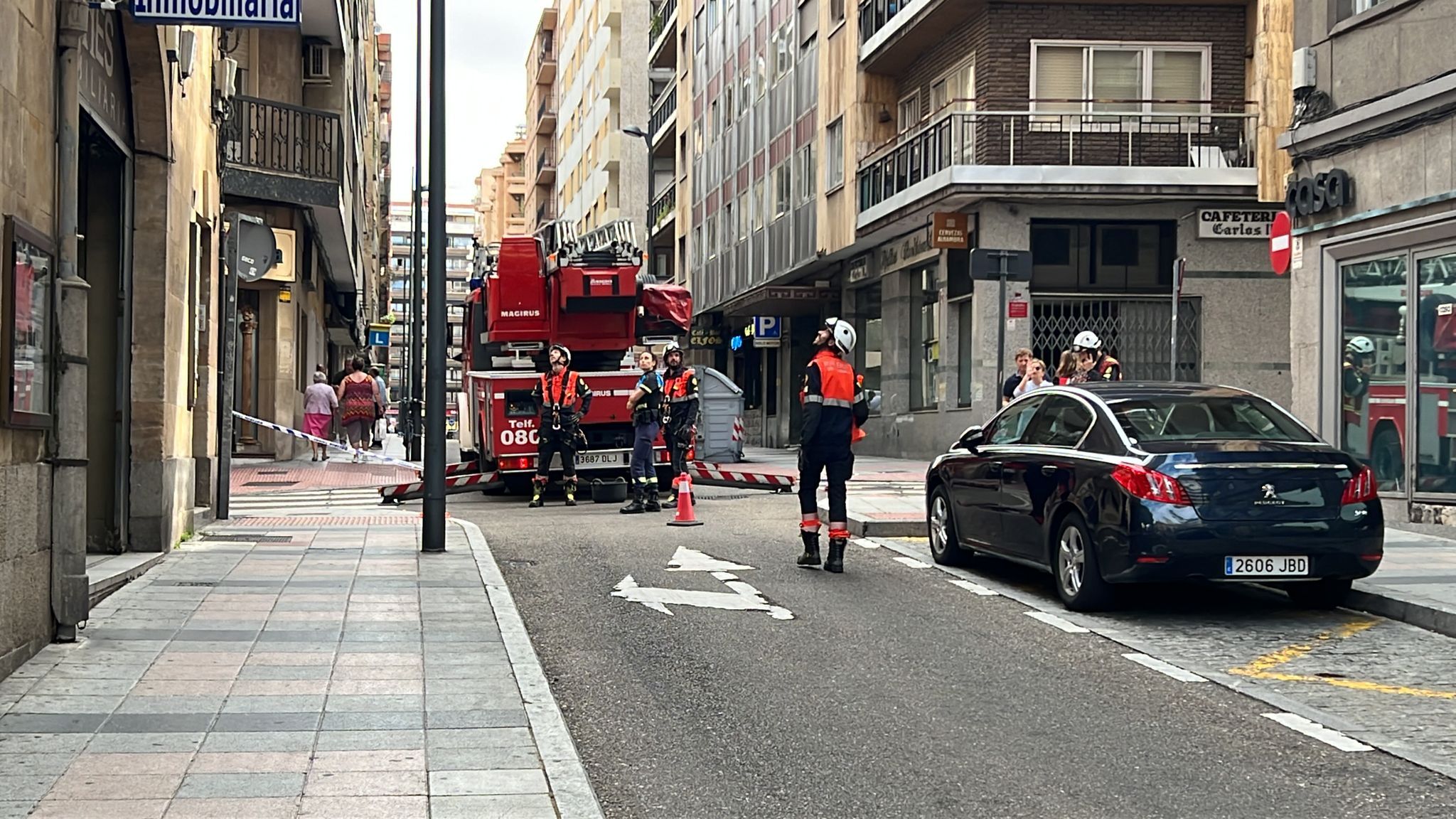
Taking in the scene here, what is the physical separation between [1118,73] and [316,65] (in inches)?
561

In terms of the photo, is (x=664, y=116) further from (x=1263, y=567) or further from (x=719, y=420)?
(x=1263, y=567)

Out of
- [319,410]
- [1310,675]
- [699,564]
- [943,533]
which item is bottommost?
[1310,675]

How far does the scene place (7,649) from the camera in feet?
23.5

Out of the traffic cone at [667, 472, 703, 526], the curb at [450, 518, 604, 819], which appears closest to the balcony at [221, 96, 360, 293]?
the traffic cone at [667, 472, 703, 526]

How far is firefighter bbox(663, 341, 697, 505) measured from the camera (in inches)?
734

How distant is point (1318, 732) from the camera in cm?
661

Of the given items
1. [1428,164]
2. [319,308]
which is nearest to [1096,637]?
[1428,164]

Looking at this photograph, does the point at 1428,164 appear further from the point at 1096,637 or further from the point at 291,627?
the point at 291,627

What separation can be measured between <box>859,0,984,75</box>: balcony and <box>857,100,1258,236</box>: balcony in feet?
5.68

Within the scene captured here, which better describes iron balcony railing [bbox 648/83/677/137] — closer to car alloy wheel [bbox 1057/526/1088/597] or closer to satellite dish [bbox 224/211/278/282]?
satellite dish [bbox 224/211/278/282]

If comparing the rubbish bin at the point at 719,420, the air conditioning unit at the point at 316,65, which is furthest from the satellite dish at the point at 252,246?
the air conditioning unit at the point at 316,65

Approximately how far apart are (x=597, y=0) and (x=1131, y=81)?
49.8 metres

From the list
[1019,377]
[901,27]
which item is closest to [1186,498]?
[1019,377]

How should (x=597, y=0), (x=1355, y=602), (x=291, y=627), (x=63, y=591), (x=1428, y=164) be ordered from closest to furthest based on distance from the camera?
(x=63, y=591)
(x=291, y=627)
(x=1355, y=602)
(x=1428, y=164)
(x=597, y=0)
